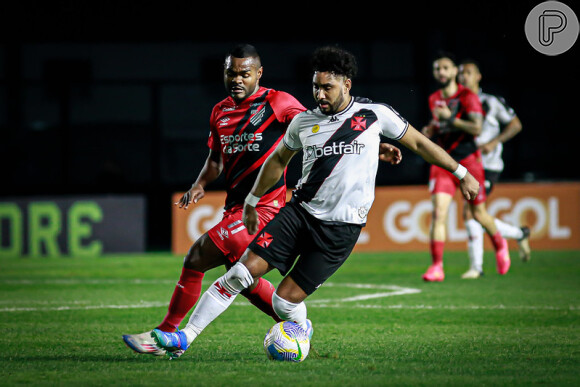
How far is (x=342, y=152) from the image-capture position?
547 cm

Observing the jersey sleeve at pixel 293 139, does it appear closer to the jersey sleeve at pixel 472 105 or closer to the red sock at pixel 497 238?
the jersey sleeve at pixel 472 105

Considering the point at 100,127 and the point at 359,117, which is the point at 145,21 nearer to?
the point at 100,127

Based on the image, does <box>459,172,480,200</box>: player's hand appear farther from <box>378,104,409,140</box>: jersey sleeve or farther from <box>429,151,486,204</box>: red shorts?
<box>429,151,486,204</box>: red shorts

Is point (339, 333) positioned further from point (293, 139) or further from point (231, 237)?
point (293, 139)

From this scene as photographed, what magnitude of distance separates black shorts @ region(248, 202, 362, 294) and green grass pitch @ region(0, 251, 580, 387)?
0.53 metres

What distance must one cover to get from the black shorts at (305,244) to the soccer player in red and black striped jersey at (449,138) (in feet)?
17.3

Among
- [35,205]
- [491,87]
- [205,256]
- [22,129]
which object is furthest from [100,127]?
[205,256]

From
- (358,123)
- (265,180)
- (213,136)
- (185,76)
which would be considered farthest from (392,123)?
(185,76)

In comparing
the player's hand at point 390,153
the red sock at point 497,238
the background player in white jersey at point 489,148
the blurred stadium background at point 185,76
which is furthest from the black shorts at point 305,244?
the blurred stadium background at point 185,76

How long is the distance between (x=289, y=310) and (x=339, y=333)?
4.21 ft

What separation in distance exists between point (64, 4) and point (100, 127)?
273cm

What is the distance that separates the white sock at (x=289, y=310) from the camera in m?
5.54

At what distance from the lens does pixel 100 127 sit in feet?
68.8

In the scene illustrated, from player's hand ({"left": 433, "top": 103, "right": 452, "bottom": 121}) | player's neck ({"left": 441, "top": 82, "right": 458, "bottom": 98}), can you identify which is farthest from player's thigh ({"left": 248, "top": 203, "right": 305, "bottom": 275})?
player's neck ({"left": 441, "top": 82, "right": 458, "bottom": 98})
